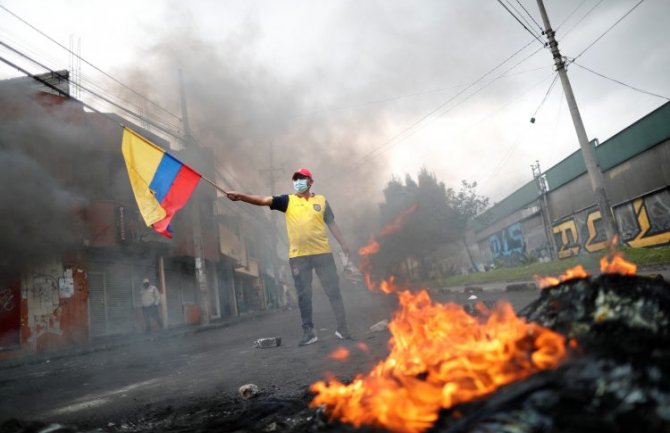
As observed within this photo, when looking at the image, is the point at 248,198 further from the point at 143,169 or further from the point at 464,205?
the point at 464,205

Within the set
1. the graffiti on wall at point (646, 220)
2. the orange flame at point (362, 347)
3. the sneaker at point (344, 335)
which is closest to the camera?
the orange flame at point (362, 347)

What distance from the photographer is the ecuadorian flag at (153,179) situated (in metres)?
4.59

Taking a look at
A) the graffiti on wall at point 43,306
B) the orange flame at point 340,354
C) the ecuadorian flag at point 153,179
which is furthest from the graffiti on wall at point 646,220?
the graffiti on wall at point 43,306

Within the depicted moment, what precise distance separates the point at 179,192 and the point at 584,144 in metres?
12.5

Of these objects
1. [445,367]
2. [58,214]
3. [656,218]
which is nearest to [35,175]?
[58,214]

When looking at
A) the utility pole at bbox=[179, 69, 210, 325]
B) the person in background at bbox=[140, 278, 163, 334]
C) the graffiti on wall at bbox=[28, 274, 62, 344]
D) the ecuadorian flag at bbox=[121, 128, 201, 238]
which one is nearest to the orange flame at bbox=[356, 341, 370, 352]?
the ecuadorian flag at bbox=[121, 128, 201, 238]

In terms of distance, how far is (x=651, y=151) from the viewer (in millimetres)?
16609

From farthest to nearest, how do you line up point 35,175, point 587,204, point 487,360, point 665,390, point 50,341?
point 587,204 → point 50,341 → point 35,175 → point 487,360 → point 665,390

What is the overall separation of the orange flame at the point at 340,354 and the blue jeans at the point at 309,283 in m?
0.91

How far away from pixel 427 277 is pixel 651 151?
19599 mm

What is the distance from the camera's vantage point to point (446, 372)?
1.87 m

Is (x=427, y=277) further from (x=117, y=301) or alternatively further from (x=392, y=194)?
(x=117, y=301)

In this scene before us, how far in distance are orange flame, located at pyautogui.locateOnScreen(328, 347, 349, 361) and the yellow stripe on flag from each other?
7.83 ft

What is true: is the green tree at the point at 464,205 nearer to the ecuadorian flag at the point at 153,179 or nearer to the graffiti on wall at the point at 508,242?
the graffiti on wall at the point at 508,242
